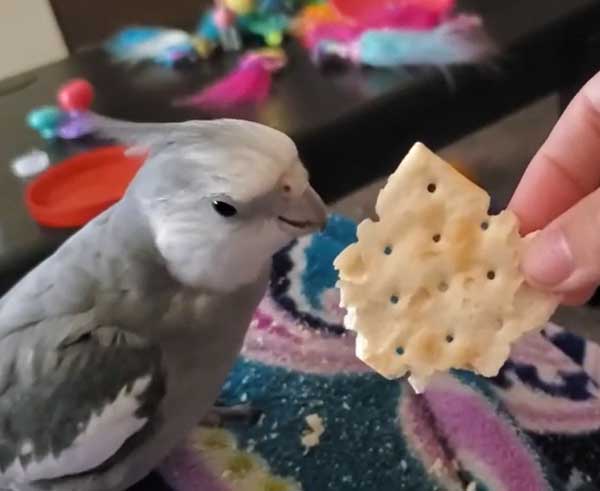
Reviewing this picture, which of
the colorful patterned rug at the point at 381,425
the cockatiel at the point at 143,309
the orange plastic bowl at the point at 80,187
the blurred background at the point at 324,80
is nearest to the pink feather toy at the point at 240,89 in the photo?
the blurred background at the point at 324,80

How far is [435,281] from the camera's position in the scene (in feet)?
1.85

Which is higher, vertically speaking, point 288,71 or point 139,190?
point 139,190

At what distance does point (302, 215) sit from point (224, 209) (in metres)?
0.04

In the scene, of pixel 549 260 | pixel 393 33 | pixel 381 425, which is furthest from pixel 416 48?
pixel 549 260

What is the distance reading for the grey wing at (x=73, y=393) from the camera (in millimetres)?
Answer: 610

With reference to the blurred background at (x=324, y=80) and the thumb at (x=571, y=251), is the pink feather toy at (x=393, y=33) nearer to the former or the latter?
the blurred background at (x=324, y=80)

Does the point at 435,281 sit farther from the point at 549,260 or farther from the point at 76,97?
the point at 76,97

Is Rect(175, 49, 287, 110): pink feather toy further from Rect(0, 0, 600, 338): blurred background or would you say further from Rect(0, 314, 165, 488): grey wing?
Rect(0, 314, 165, 488): grey wing

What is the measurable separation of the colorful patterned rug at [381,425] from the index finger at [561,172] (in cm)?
15

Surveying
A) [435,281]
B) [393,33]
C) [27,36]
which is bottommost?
[27,36]

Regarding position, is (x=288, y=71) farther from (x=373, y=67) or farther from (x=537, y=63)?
(x=537, y=63)

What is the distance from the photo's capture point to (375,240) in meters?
0.56

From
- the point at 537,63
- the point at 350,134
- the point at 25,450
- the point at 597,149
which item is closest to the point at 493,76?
the point at 537,63

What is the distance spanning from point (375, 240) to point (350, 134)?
1.39 feet
